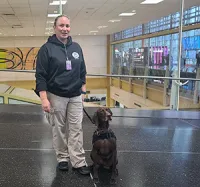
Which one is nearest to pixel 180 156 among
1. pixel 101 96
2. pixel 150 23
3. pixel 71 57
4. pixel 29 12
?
pixel 71 57

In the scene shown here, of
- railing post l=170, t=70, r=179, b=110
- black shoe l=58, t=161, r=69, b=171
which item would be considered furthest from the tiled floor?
railing post l=170, t=70, r=179, b=110

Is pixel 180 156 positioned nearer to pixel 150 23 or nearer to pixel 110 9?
pixel 110 9

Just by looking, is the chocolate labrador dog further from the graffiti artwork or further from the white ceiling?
the white ceiling

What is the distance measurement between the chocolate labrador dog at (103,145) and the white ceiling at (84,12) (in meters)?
5.05

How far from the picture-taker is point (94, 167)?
2.21 m

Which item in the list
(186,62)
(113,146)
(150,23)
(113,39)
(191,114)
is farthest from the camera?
(150,23)

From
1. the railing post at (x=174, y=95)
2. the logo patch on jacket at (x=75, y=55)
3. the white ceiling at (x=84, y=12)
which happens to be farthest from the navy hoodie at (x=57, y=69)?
the white ceiling at (x=84, y=12)

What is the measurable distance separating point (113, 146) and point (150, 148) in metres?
1.09

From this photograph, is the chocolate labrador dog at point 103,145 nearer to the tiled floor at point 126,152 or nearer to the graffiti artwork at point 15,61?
the tiled floor at point 126,152

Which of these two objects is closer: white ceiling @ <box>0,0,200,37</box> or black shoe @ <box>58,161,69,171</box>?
black shoe @ <box>58,161,69,171</box>

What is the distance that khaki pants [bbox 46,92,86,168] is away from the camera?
7.31 feet

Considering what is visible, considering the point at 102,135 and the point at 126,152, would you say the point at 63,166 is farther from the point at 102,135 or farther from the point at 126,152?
the point at 126,152

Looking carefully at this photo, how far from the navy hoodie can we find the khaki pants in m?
0.07

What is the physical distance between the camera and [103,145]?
6.93 feet
